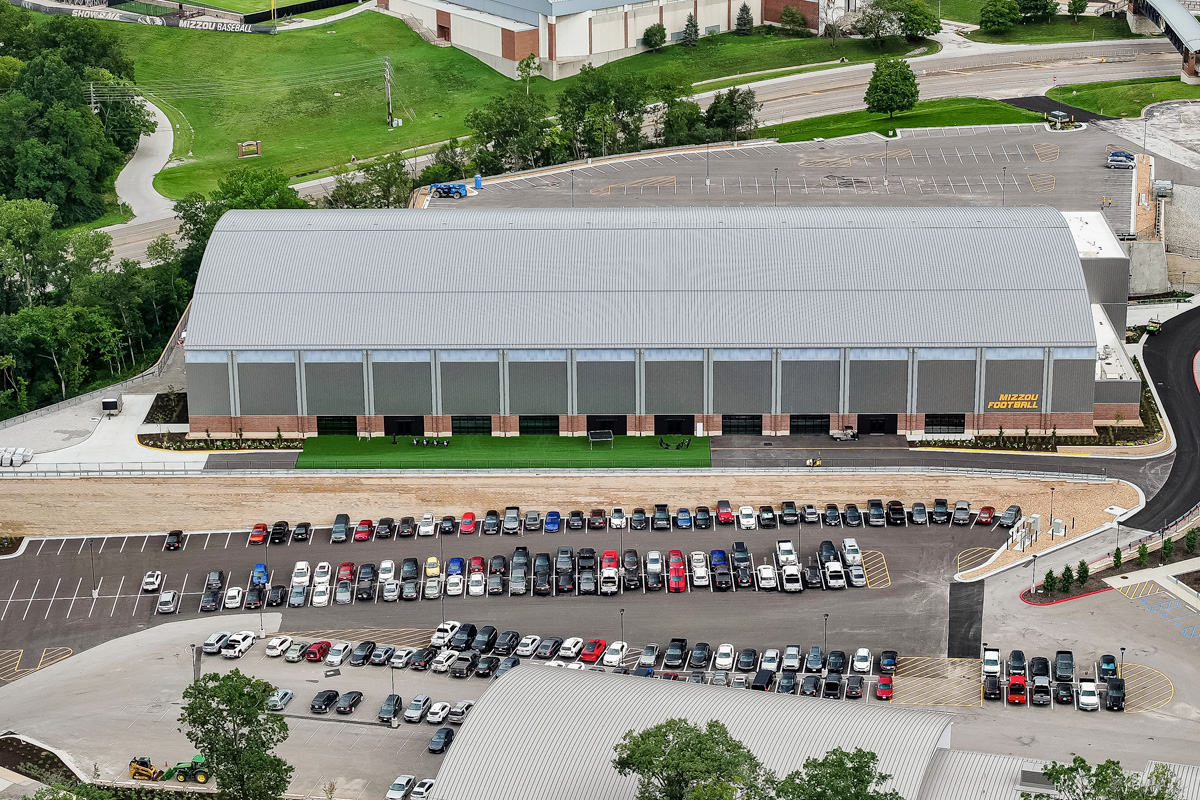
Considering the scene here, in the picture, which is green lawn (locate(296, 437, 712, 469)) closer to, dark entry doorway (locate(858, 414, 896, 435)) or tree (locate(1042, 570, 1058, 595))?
dark entry doorway (locate(858, 414, 896, 435))

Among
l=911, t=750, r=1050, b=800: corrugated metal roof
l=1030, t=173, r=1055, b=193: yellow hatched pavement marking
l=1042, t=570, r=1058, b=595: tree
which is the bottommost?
l=911, t=750, r=1050, b=800: corrugated metal roof

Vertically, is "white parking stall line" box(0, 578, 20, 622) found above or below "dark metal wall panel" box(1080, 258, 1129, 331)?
below

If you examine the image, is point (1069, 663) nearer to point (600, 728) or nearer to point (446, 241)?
point (600, 728)

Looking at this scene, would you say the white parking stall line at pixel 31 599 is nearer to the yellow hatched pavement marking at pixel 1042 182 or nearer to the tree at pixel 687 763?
the tree at pixel 687 763

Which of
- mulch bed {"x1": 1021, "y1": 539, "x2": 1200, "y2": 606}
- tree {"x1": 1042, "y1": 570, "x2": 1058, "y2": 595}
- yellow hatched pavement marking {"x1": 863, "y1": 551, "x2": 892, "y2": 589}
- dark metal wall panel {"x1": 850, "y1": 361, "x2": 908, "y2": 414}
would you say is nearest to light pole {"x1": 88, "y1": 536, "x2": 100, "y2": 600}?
yellow hatched pavement marking {"x1": 863, "y1": 551, "x2": 892, "y2": 589}

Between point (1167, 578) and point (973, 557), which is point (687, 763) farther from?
point (1167, 578)

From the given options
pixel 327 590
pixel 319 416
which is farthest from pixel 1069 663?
pixel 319 416

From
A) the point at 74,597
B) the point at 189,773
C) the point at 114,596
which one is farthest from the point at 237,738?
the point at 74,597
